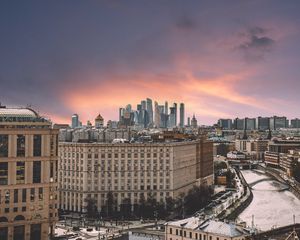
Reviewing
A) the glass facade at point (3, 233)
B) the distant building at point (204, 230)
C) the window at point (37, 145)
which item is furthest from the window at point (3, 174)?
the distant building at point (204, 230)

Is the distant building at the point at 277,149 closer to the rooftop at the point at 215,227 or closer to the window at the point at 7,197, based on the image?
the window at the point at 7,197

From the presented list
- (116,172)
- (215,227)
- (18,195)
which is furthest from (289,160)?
(215,227)

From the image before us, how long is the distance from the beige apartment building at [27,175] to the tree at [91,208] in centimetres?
1671

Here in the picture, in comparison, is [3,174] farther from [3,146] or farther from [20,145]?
[20,145]

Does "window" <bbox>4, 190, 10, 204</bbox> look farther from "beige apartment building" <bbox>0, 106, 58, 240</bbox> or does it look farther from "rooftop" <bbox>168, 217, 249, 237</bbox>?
"rooftop" <bbox>168, 217, 249, 237</bbox>

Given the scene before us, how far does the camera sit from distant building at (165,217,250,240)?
38.0 m

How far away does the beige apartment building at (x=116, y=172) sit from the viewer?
71312mm

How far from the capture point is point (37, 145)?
5097 centimetres

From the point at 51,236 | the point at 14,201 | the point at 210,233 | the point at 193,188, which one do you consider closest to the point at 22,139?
the point at 14,201

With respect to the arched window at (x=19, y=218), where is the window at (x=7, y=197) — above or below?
above

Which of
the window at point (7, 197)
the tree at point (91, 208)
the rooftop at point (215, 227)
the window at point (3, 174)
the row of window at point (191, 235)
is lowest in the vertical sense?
the tree at point (91, 208)

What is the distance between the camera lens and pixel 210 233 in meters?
38.9

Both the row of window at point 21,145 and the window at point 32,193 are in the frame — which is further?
the window at point 32,193

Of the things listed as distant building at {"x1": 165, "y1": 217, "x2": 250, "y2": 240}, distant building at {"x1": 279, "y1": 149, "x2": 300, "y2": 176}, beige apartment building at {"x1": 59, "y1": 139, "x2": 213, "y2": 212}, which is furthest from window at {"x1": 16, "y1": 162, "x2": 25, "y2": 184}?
distant building at {"x1": 279, "y1": 149, "x2": 300, "y2": 176}
